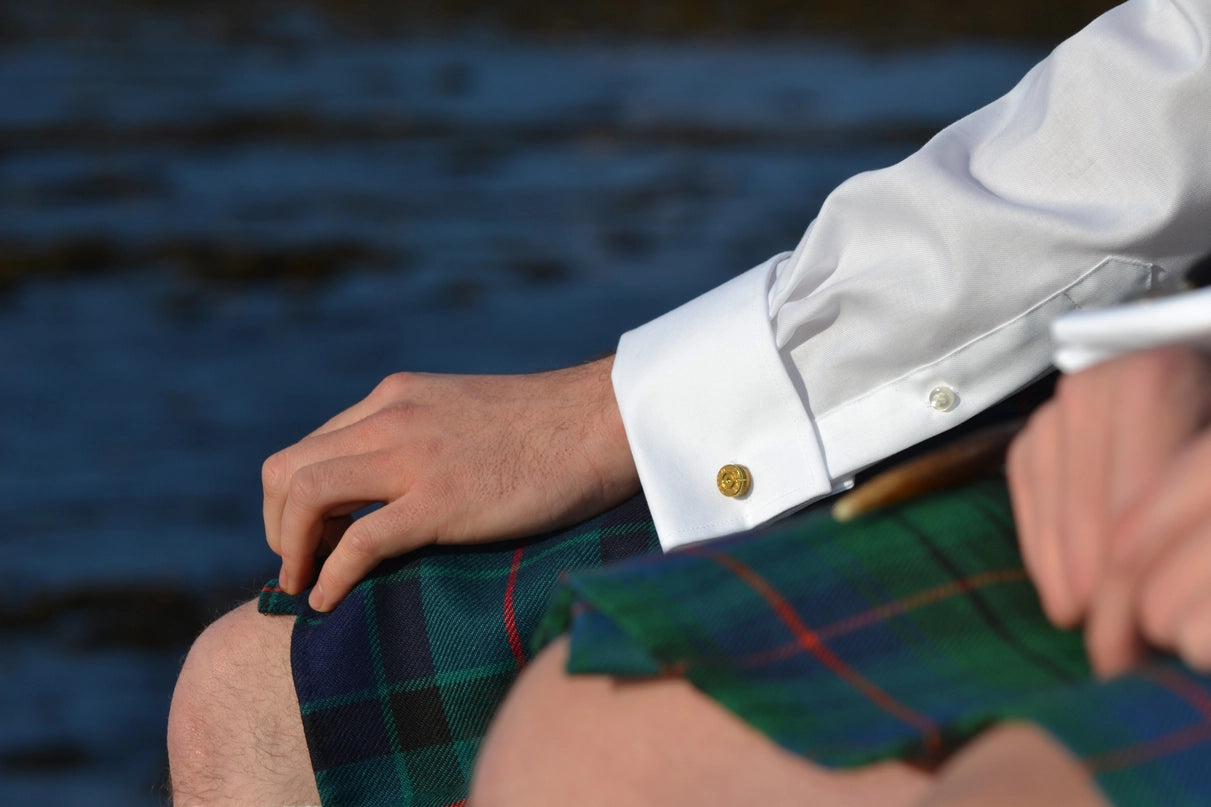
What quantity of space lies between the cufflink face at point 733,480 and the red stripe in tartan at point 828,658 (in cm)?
50

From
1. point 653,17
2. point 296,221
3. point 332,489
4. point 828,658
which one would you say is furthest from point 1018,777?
point 653,17

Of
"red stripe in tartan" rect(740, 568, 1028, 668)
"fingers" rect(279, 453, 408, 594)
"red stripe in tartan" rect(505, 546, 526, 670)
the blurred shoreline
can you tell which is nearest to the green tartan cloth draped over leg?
"red stripe in tartan" rect(740, 568, 1028, 668)

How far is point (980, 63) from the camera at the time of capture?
311 inches

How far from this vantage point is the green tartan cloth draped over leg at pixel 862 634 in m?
0.66

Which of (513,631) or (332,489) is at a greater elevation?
(332,489)

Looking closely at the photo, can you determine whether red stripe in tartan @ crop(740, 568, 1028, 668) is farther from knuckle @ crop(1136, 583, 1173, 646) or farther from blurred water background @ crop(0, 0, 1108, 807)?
blurred water background @ crop(0, 0, 1108, 807)

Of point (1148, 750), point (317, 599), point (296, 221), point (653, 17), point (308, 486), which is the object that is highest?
point (653, 17)

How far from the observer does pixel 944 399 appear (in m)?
1.29

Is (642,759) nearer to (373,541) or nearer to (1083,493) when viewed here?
(1083,493)

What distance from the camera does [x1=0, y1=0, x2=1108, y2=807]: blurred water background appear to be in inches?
126

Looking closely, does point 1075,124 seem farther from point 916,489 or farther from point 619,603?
point 619,603

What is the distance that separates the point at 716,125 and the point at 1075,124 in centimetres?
585

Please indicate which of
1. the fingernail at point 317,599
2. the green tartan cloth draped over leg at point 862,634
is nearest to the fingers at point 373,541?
the fingernail at point 317,599

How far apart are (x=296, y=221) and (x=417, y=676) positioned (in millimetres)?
4630
